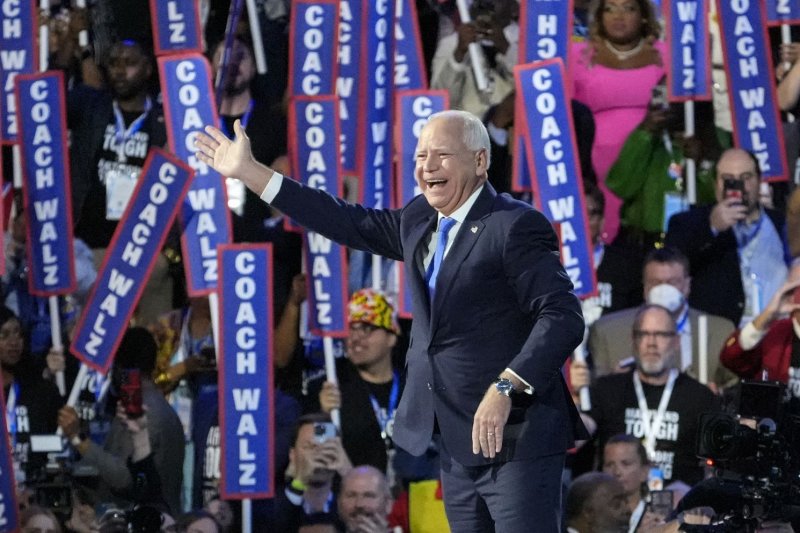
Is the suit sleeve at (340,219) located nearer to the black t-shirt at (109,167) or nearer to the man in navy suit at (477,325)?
the man in navy suit at (477,325)

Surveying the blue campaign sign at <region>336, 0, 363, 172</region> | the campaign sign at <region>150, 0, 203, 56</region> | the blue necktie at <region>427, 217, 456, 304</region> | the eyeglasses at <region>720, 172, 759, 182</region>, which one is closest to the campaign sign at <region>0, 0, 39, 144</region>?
the campaign sign at <region>150, 0, 203, 56</region>

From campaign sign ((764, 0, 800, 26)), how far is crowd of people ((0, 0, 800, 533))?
0.11 meters

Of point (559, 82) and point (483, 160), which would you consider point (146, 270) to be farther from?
point (483, 160)

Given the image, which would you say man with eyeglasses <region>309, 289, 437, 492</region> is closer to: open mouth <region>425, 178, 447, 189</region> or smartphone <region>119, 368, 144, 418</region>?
smartphone <region>119, 368, 144, 418</region>

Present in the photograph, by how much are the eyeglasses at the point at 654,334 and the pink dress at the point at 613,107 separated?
43cm

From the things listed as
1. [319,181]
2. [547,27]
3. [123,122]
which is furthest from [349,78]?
[123,122]

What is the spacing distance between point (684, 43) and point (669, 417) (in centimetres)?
149

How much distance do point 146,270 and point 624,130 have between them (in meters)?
1.99

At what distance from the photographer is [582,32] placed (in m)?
5.33

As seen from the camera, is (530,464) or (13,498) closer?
(530,464)

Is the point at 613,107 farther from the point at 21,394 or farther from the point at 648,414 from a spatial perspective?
the point at 21,394

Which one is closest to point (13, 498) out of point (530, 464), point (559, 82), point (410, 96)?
point (410, 96)

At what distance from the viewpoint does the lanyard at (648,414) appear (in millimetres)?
4996

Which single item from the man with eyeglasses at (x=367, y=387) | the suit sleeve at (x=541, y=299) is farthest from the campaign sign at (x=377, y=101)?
the suit sleeve at (x=541, y=299)
